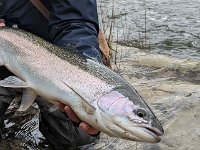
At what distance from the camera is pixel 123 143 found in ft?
10.5

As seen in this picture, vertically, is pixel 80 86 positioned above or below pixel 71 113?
above

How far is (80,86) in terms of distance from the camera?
85.7 inches

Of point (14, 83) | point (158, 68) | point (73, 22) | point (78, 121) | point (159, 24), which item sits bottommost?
point (159, 24)

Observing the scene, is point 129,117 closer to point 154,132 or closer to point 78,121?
point 154,132

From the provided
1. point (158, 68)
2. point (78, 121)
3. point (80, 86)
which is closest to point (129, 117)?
point (80, 86)

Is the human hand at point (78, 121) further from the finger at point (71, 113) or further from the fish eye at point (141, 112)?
the fish eye at point (141, 112)

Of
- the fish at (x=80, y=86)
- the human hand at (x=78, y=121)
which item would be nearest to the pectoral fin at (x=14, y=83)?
the fish at (x=80, y=86)

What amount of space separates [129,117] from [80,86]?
32 centimetres

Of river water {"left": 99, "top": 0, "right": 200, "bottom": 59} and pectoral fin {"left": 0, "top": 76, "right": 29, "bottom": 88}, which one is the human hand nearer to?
pectoral fin {"left": 0, "top": 76, "right": 29, "bottom": 88}

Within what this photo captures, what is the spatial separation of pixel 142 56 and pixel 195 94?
200 centimetres

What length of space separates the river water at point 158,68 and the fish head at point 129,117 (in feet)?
3.66

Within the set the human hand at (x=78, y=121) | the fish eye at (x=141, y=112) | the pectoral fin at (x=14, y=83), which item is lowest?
the human hand at (x=78, y=121)

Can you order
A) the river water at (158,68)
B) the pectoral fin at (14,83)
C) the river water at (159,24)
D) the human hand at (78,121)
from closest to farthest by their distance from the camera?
the human hand at (78,121)
the pectoral fin at (14,83)
the river water at (158,68)
the river water at (159,24)

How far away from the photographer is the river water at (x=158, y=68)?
3322mm
